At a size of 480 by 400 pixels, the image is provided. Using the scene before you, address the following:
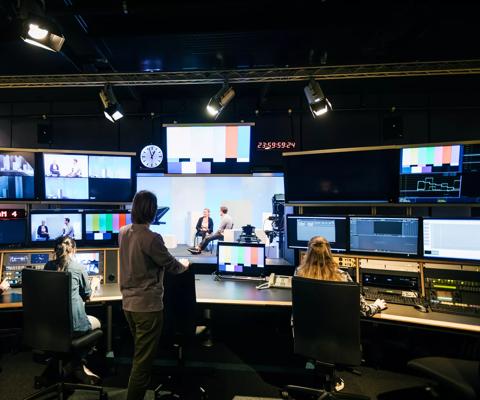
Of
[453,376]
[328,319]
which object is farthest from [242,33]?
[453,376]

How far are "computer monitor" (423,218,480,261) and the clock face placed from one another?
10.9 ft

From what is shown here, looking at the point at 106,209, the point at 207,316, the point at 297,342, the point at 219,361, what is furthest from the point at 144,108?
the point at 297,342

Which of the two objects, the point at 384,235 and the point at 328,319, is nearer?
the point at 328,319

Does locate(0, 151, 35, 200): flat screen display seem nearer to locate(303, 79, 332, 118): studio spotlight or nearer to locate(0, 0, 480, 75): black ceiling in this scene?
locate(0, 0, 480, 75): black ceiling

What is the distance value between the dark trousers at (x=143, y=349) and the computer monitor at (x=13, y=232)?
5.71 feet

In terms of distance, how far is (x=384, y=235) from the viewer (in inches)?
110

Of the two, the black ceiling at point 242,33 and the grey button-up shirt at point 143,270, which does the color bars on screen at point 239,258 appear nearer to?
the grey button-up shirt at point 143,270

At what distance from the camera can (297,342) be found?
2139mm

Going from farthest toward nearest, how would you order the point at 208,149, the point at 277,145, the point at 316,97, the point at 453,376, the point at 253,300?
the point at 277,145, the point at 208,149, the point at 316,97, the point at 253,300, the point at 453,376

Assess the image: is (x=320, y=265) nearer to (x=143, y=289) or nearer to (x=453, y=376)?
(x=453, y=376)

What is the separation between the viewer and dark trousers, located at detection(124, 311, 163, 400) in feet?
6.84

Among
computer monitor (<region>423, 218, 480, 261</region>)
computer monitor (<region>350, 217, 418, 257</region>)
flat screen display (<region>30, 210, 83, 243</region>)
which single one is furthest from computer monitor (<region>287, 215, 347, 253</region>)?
flat screen display (<region>30, 210, 83, 243</region>)

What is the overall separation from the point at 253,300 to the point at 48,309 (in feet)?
4.99

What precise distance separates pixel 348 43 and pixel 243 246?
2.25 metres
